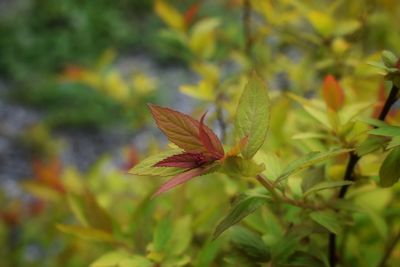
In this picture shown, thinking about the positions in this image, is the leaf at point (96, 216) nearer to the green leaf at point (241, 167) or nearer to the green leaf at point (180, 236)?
the green leaf at point (180, 236)

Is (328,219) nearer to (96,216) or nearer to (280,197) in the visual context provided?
(280,197)

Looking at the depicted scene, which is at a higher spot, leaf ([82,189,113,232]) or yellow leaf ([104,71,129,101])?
yellow leaf ([104,71,129,101])

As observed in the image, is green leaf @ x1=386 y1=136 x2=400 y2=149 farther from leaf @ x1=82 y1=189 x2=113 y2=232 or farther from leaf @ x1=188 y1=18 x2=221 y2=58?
leaf @ x1=188 y1=18 x2=221 y2=58

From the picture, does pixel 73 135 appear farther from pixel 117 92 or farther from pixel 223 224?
pixel 223 224

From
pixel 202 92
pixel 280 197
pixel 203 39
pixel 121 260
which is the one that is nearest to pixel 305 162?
pixel 280 197

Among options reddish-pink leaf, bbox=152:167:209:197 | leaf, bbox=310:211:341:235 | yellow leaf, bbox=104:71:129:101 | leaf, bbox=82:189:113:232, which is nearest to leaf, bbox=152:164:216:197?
reddish-pink leaf, bbox=152:167:209:197

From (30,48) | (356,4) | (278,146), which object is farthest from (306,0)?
(30,48)
